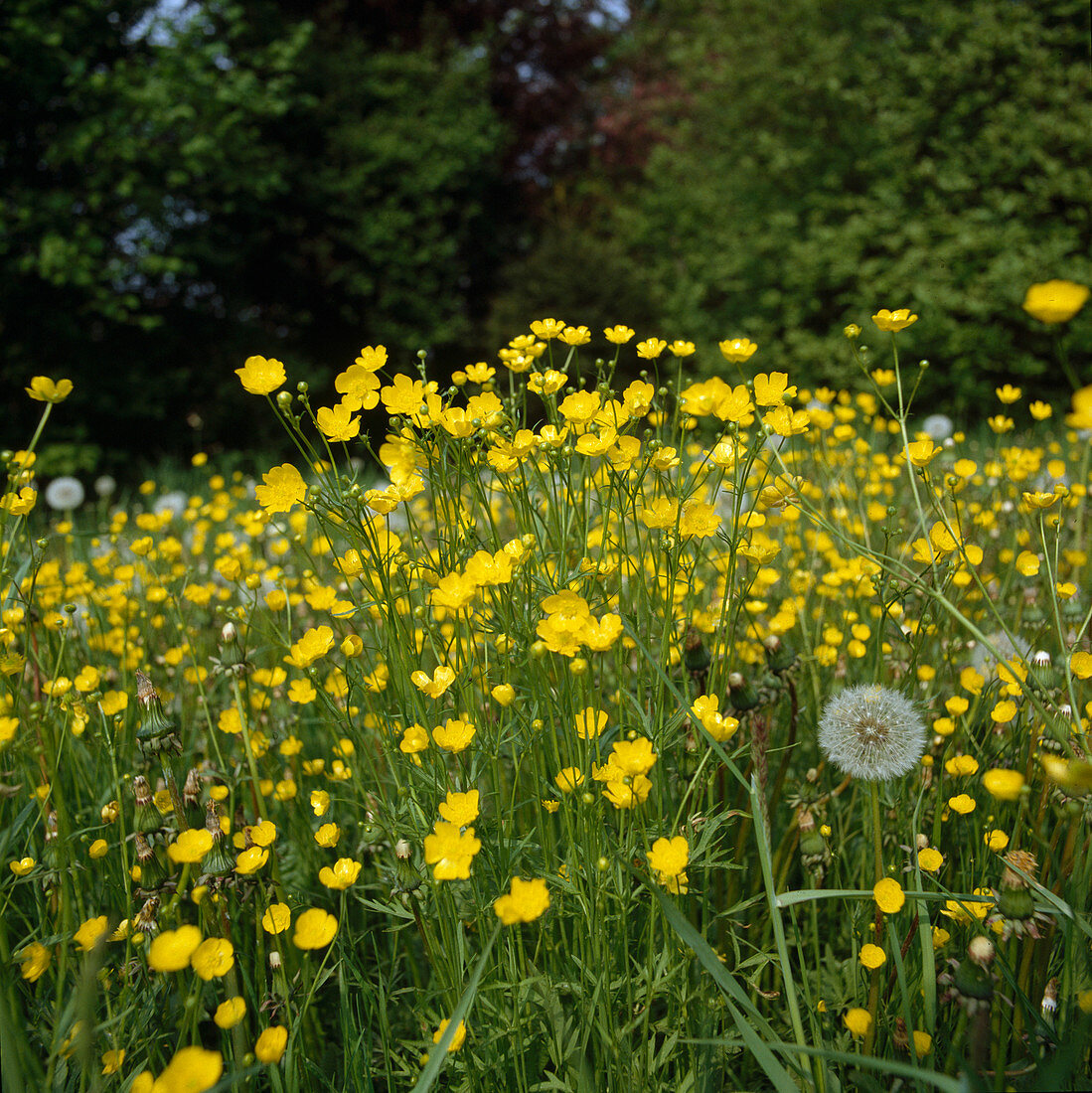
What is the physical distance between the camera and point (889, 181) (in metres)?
6.21

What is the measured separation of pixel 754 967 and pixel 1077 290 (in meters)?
1.02

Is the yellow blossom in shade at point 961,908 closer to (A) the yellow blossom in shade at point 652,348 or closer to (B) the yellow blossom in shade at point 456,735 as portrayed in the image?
(B) the yellow blossom in shade at point 456,735

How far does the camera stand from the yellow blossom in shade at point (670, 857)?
2.86 feet

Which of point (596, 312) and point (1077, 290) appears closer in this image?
point (1077, 290)

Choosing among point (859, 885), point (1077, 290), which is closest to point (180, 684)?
point (859, 885)

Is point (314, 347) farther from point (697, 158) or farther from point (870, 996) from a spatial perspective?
point (870, 996)

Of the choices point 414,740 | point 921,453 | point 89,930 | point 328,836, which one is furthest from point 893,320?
point 89,930

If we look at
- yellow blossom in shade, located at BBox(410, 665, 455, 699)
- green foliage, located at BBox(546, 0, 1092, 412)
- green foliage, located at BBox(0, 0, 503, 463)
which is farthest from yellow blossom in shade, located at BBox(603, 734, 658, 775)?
green foliage, located at BBox(0, 0, 503, 463)

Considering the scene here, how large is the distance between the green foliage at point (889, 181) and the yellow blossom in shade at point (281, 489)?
16.5 ft

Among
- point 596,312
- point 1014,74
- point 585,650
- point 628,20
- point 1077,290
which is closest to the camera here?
point 1077,290

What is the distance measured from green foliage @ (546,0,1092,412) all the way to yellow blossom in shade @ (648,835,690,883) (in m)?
5.17

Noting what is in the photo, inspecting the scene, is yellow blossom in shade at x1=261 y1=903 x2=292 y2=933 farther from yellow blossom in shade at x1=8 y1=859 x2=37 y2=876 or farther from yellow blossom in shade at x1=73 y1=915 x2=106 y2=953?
yellow blossom in shade at x1=8 y1=859 x2=37 y2=876

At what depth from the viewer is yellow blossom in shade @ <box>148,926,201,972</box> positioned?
699 millimetres

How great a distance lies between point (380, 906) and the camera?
1.04 metres
